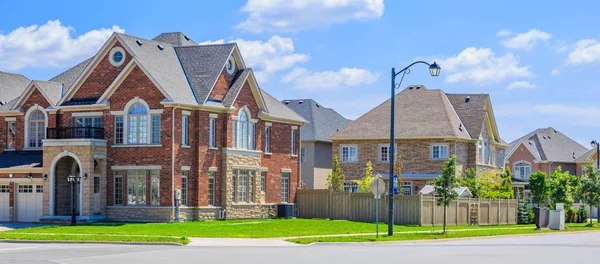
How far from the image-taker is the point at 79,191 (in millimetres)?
45219

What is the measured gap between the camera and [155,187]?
4516 cm

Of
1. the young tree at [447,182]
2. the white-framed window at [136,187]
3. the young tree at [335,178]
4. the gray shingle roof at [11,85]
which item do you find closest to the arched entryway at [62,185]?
the white-framed window at [136,187]

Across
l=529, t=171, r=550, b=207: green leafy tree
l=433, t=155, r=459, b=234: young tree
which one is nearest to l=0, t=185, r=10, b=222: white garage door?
l=433, t=155, r=459, b=234: young tree

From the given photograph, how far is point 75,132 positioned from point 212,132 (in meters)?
7.08

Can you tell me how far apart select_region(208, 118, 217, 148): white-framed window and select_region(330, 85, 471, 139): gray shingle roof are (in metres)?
21.2

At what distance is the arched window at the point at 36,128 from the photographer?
49031 millimetres

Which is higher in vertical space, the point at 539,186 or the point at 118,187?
the point at 118,187

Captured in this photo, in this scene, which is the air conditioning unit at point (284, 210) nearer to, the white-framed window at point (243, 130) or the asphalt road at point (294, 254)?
the white-framed window at point (243, 130)

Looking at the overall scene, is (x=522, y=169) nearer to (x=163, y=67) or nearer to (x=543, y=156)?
Result: (x=543, y=156)

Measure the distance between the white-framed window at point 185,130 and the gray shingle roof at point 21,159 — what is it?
7.96 metres

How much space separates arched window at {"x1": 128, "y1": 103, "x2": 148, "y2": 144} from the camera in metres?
45.2

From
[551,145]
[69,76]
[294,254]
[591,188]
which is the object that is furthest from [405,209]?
[551,145]

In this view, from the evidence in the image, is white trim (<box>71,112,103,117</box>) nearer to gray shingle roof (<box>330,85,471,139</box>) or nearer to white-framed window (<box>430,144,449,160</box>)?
gray shingle roof (<box>330,85,471,139</box>)

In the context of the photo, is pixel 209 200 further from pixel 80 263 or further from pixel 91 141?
pixel 80 263
